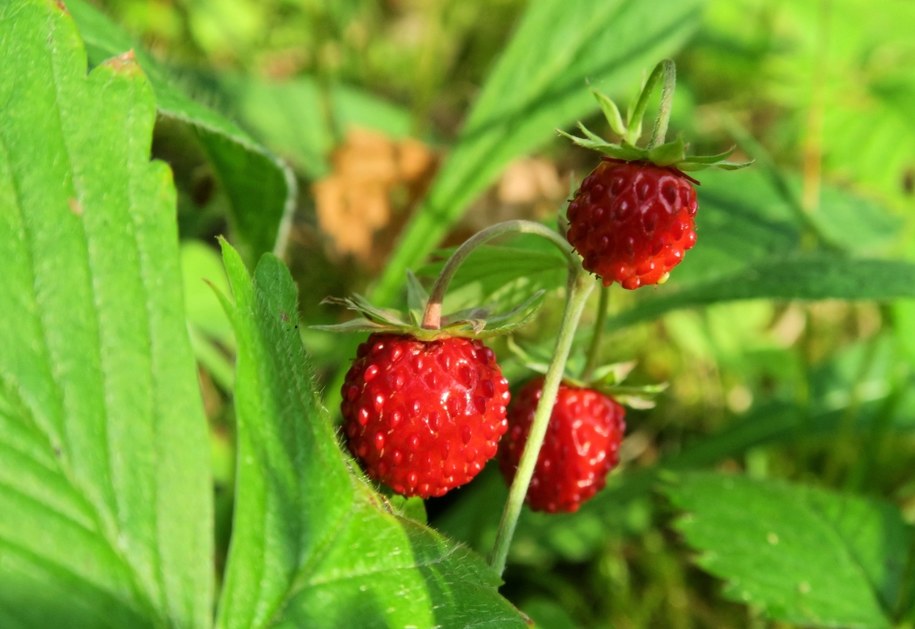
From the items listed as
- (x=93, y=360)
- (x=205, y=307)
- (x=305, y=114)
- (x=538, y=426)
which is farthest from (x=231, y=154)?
(x=305, y=114)

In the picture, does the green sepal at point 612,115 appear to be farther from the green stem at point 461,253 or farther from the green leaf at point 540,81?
the green leaf at point 540,81

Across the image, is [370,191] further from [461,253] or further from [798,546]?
[461,253]

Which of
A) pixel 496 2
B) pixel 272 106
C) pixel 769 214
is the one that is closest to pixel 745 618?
pixel 769 214

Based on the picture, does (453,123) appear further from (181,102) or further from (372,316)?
(372,316)

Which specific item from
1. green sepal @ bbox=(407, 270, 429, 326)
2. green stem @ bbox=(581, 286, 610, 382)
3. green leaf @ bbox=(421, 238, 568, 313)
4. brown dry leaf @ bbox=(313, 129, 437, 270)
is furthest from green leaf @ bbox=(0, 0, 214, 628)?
brown dry leaf @ bbox=(313, 129, 437, 270)

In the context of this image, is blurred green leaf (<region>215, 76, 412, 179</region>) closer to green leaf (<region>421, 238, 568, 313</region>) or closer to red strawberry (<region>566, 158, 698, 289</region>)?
green leaf (<region>421, 238, 568, 313</region>)

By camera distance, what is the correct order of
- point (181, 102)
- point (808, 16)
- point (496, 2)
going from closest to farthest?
1. point (181, 102)
2. point (808, 16)
3. point (496, 2)

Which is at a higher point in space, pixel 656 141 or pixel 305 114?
pixel 305 114
